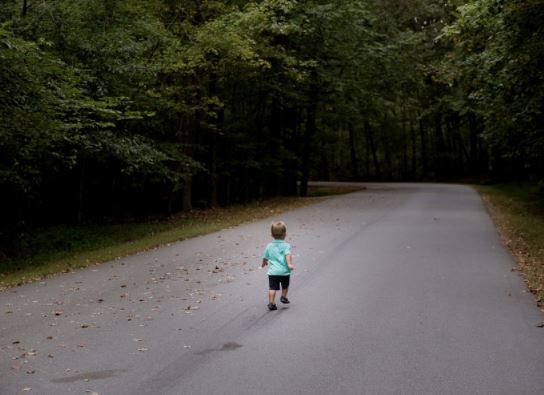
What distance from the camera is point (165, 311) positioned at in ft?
26.4

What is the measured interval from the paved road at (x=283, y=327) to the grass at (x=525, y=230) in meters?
0.34

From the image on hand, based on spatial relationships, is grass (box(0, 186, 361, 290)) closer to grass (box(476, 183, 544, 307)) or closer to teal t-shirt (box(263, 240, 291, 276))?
teal t-shirt (box(263, 240, 291, 276))

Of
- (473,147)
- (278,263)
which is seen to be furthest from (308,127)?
(473,147)

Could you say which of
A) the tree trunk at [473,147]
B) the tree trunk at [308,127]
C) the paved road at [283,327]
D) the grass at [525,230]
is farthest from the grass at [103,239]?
the tree trunk at [473,147]

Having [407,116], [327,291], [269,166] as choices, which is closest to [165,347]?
[327,291]

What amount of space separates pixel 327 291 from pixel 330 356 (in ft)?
10.3

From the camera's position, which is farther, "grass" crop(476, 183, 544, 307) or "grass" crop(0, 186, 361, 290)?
"grass" crop(0, 186, 361, 290)

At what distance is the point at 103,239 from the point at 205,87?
8580 millimetres

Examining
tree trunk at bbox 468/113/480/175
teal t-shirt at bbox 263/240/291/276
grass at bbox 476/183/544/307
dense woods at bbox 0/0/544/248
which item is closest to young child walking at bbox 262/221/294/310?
teal t-shirt at bbox 263/240/291/276

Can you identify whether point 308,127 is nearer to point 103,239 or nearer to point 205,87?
point 205,87

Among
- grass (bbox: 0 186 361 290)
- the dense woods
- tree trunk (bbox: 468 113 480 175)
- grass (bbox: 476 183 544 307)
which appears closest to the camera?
grass (bbox: 476 183 544 307)

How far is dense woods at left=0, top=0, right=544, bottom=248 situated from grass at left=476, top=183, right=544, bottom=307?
228 cm

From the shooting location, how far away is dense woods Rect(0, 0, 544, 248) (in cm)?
1477

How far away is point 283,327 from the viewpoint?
7176 mm
